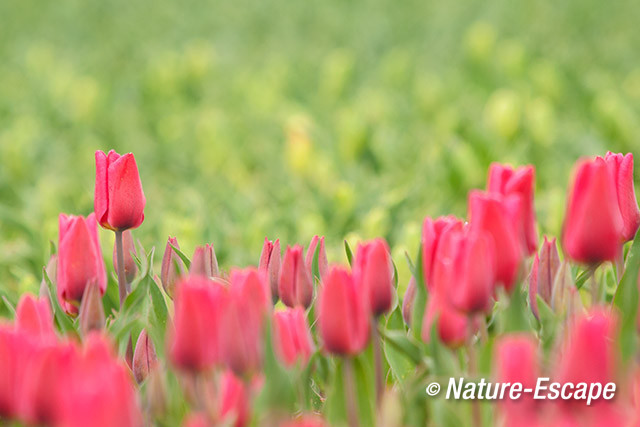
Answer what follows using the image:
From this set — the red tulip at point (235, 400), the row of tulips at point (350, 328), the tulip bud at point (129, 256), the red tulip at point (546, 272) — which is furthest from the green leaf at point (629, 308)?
the tulip bud at point (129, 256)

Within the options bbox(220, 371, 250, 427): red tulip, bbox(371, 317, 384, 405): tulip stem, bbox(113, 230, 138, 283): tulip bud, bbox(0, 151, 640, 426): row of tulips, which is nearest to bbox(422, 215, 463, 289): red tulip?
bbox(0, 151, 640, 426): row of tulips

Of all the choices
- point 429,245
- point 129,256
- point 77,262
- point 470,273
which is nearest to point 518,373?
point 470,273

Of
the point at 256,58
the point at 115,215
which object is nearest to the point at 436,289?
the point at 115,215

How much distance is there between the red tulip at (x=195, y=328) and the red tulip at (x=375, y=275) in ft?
0.83

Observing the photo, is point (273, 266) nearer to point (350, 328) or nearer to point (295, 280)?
point (295, 280)

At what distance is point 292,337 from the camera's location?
1.45 metres

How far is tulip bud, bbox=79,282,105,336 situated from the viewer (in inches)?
63.8

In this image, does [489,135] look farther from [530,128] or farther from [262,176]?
[262,176]

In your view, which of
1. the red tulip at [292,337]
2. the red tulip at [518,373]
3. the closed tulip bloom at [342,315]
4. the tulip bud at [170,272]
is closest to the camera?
the red tulip at [518,373]

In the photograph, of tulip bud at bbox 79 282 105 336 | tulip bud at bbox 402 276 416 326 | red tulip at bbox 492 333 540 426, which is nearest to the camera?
red tulip at bbox 492 333 540 426

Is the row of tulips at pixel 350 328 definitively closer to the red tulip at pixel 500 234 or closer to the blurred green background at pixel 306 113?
the red tulip at pixel 500 234

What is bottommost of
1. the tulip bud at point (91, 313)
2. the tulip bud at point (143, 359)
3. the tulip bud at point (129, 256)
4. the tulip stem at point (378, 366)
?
the tulip stem at point (378, 366)

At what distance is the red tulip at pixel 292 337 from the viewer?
1.43 m

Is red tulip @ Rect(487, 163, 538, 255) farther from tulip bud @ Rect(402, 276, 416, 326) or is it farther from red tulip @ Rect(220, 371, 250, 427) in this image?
red tulip @ Rect(220, 371, 250, 427)
